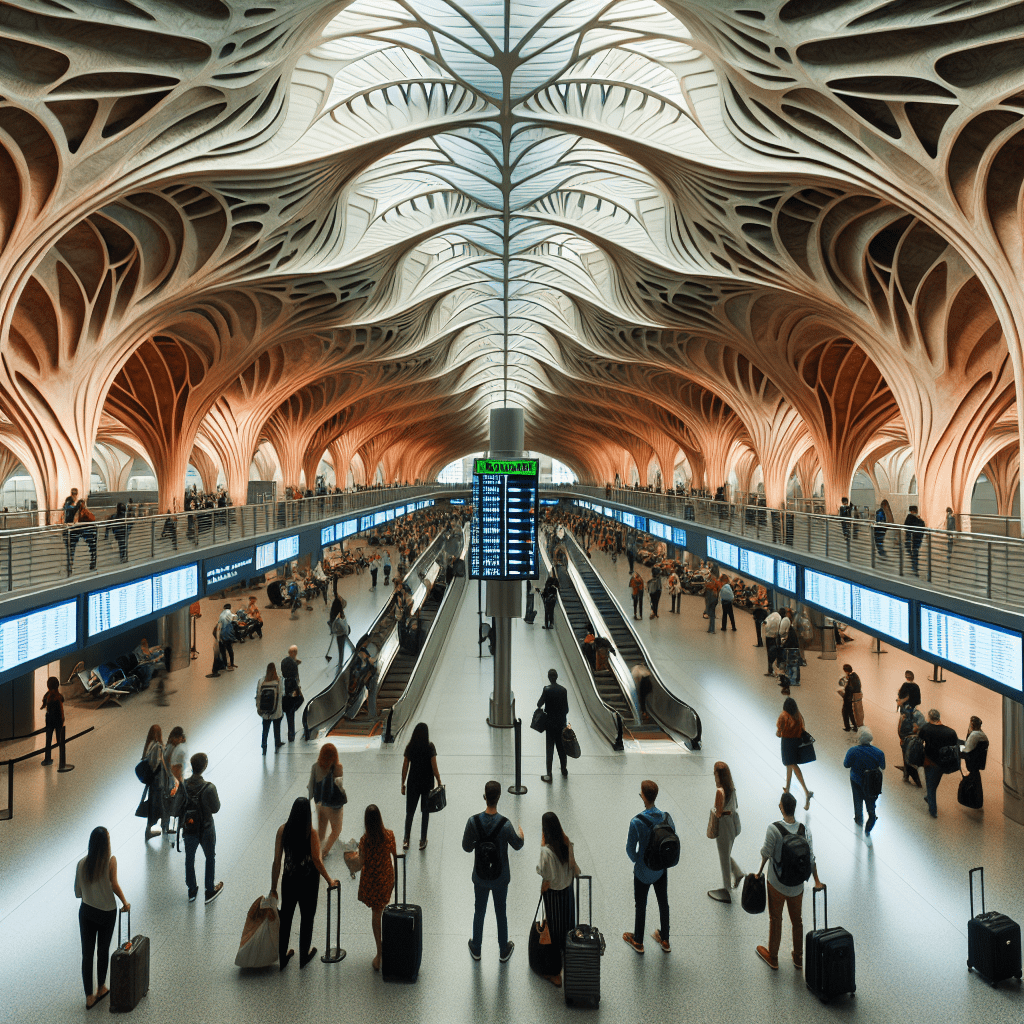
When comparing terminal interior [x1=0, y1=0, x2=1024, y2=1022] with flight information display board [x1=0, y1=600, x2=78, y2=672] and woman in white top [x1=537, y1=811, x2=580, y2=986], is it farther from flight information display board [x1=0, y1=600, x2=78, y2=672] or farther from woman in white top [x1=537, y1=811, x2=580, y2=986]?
woman in white top [x1=537, y1=811, x2=580, y2=986]

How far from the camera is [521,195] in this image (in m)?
24.8

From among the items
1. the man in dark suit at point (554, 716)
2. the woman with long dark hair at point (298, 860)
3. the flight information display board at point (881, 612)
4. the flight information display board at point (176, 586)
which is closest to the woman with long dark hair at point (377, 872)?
the woman with long dark hair at point (298, 860)

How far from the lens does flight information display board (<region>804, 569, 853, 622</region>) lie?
10870 mm

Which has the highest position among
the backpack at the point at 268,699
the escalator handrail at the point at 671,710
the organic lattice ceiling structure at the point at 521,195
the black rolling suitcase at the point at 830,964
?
the organic lattice ceiling structure at the point at 521,195

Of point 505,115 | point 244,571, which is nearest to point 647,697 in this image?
point 244,571

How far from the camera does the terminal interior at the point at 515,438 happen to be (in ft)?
20.7

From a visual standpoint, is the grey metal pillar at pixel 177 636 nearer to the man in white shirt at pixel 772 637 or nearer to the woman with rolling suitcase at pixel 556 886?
the man in white shirt at pixel 772 637

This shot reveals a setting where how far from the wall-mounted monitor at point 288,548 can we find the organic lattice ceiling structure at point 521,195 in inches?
182

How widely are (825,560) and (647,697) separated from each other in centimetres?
383

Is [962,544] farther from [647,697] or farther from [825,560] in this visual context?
[647,697]

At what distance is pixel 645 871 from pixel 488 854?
118cm

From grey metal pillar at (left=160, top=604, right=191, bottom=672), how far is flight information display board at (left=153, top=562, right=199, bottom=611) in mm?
2669

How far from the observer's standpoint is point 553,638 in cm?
1977

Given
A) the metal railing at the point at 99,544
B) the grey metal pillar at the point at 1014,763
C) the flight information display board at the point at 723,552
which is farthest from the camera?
the flight information display board at the point at 723,552
